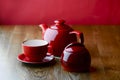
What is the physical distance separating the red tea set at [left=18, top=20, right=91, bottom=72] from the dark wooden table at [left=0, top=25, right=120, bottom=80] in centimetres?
3

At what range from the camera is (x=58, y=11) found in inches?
97.8

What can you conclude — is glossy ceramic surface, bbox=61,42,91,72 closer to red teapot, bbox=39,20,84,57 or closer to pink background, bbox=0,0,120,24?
red teapot, bbox=39,20,84,57

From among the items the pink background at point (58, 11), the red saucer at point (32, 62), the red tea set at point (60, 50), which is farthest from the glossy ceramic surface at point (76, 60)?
the pink background at point (58, 11)

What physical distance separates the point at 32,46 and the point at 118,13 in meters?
1.44

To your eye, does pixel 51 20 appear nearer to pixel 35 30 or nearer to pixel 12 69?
pixel 35 30

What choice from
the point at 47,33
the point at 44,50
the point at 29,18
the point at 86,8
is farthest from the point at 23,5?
the point at 44,50

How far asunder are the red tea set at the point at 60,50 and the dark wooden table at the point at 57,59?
0.03m

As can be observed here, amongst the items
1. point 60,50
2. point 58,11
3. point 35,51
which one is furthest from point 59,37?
point 58,11

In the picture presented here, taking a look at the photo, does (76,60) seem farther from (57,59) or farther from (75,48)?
(57,59)

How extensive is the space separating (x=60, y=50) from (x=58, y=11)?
113cm

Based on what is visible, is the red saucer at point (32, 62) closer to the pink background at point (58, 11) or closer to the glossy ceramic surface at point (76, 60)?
the glossy ceramic surface at point (76, 60)

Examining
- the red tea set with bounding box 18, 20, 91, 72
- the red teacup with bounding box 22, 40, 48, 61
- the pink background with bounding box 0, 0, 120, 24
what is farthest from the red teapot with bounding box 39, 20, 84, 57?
the pink background with bounding box 0, 0, 120, 24

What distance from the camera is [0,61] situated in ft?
4.28

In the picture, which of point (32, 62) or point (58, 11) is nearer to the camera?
point (32, 62)
